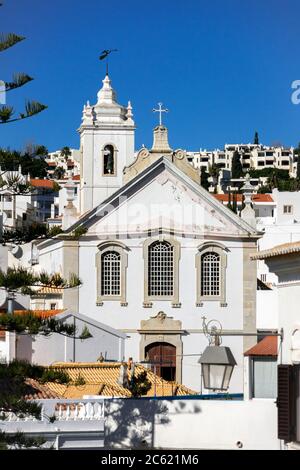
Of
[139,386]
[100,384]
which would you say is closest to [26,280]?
[139,386]

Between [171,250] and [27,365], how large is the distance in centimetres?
2218

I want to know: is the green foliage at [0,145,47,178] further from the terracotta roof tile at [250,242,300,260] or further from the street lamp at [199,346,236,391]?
the street lamp at [199,346,236,391]

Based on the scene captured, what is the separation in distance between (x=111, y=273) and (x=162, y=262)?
1.44 metres

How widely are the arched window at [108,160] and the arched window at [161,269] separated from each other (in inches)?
153

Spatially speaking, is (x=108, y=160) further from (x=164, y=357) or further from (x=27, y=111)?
(x=27, y=111)

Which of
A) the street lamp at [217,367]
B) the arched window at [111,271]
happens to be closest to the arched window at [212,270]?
the arched window at [111,271]

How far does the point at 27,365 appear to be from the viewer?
17156 millimetres

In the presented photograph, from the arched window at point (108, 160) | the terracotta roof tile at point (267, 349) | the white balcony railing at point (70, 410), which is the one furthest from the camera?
the arched window at point (108, 160)

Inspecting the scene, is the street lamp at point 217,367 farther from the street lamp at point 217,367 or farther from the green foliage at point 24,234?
the green foliage at point 24,234

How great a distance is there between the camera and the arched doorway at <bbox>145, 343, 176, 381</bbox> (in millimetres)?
37719

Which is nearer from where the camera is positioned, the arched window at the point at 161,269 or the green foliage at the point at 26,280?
the green foliage at the point at 26,280

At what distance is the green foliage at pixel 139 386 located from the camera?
19828 millimetres
